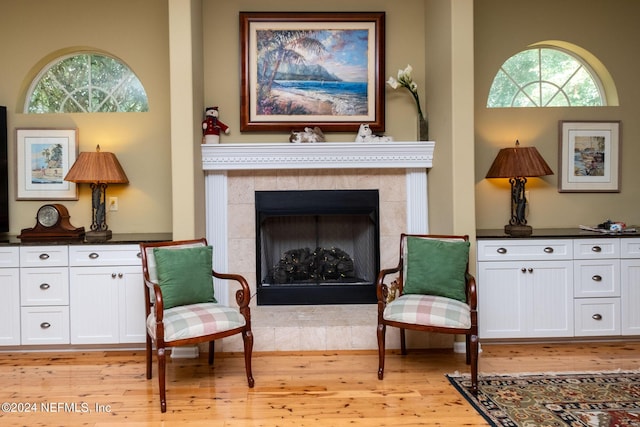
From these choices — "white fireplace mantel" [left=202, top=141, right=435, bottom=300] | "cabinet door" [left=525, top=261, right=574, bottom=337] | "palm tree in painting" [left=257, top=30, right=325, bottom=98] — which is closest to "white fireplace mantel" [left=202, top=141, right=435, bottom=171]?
"white fireplace mantel" [left=202, top=141, right=435, bottom=300]

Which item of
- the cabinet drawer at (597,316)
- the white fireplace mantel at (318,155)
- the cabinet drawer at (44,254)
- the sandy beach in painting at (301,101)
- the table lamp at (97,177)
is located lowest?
the cabinet drawer at (597,316)

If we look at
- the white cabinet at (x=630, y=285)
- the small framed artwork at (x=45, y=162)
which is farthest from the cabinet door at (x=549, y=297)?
the small framed artwork at (x=45, y=162)

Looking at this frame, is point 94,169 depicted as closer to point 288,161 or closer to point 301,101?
point 288,161

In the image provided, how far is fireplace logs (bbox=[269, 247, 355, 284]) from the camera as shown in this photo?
4238 mm

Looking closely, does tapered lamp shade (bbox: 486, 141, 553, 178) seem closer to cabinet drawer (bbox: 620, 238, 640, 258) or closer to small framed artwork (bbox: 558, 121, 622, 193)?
small framed artwork (bbox: 558, 121, 622, 193)

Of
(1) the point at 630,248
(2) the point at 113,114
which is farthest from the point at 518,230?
(2) the point at 113,114

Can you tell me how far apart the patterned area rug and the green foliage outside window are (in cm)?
238

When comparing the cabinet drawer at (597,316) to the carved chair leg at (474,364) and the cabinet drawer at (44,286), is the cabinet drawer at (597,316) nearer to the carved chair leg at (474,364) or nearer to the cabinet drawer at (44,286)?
the carved chair leg at (474,364)

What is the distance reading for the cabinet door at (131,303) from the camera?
142 inches

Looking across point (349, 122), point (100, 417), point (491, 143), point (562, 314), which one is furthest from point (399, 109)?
point (100, 417)

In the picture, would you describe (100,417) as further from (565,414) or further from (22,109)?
(22,109)

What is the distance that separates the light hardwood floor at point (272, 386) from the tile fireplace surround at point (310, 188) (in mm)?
164

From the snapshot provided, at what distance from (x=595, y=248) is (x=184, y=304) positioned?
3.05 meters

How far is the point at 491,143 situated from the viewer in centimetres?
420
